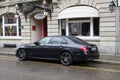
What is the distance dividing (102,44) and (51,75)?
7.63 m

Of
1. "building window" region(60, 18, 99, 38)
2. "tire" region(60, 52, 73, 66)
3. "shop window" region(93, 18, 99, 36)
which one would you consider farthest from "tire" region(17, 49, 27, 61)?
"shop window" region(93, 18, 99, 36)

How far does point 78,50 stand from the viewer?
471 inches

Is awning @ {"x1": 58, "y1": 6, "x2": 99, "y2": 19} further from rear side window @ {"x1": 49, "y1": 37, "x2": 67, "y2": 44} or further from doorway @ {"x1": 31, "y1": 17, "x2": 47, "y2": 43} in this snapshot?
rear side window @ {"x1": 49, "y1": 37, "x2": 67, "y2": 44}

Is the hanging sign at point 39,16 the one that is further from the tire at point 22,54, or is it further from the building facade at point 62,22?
the tire at point 22,54

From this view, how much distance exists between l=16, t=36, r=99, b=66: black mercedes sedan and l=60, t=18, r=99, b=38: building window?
4.53 m

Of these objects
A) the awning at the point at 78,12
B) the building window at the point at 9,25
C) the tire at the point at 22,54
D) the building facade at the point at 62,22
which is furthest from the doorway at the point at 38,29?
the tire at the point at 22,54

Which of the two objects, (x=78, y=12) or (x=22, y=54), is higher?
(x=78, y=12)

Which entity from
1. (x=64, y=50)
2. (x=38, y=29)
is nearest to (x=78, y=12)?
(x=64, y=50)

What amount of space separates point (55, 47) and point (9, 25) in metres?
11.5

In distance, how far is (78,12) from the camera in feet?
56.9

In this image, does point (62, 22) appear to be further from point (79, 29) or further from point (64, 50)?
point (64, 50)

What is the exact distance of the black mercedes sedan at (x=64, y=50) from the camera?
11992 mm

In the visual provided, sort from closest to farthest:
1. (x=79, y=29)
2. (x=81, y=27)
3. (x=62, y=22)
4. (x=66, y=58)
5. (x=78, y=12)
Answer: (x=66, y=58) < (x=78, y=12) < (x=81, y=27) < (x=79, y=29) < (x=62, y=22)

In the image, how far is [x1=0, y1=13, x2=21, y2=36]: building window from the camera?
Result: 74.1 ft
